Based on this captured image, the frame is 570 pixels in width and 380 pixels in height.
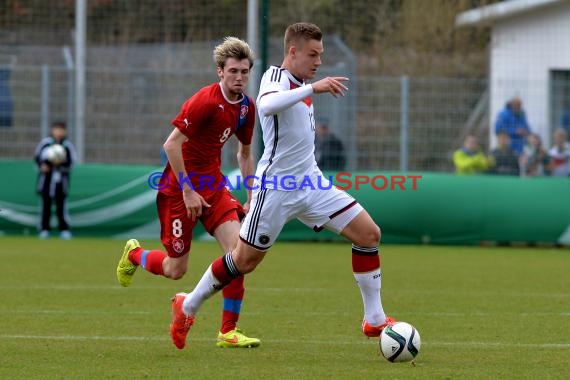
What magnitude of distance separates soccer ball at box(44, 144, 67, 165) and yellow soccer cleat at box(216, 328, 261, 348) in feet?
36.1

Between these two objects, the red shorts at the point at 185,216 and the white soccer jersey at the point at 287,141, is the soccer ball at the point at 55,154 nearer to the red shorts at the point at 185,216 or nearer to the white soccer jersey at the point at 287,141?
the red shorts at the point at 185,216

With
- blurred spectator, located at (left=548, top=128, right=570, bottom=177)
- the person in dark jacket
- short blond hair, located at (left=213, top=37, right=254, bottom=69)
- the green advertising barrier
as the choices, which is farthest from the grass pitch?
blurred spectator, located at (left=548, top=128, right=570, bottom=177)

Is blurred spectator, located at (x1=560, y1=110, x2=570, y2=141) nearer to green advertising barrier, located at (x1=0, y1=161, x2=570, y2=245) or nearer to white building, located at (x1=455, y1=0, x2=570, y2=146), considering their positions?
green advertising barrier, located at (x1=0, y1=161, x2=570, y2=245)

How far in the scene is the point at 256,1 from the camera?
19625 mm

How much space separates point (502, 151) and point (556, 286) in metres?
7.09

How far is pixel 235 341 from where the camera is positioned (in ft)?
27.1

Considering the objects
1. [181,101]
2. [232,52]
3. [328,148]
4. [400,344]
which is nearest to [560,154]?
[328,148]

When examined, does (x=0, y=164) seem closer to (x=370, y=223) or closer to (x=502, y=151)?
(x=502, y=151)

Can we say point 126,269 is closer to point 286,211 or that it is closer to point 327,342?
point 327,342

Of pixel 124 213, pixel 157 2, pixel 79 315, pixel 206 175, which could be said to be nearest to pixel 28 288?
pixel 79 315

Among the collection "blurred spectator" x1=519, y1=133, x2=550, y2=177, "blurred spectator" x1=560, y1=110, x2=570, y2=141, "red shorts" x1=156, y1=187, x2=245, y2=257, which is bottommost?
"red shorts" x1=156, y1=187, x2=245, y2=257

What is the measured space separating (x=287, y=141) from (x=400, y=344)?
1517mm

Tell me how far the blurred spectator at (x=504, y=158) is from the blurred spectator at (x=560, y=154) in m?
0.60

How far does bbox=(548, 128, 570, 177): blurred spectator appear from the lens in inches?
758
